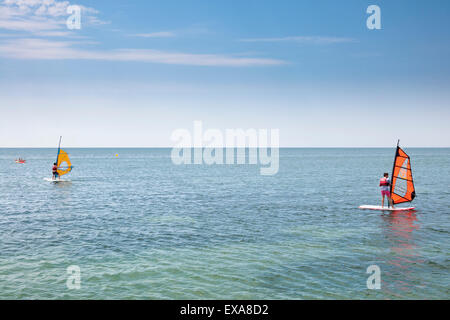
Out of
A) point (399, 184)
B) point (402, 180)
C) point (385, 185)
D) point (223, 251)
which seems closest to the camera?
point (223, 251)

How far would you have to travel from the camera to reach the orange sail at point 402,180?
2972 centimetres

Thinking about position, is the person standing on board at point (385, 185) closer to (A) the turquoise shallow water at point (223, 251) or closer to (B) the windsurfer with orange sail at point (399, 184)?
(B) the windsurfer with orange sail at point (399, 184)

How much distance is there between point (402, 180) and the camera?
2980cm

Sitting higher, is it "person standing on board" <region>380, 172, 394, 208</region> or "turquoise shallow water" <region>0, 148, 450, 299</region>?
"person standing on board" <region>380, 172, 394, 208</region>

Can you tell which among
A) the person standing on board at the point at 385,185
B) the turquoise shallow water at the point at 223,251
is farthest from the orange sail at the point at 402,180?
the turquoise shallow water at the point at 223,251

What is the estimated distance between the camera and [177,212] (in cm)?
3136

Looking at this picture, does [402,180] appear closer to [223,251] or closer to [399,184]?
[399,184]

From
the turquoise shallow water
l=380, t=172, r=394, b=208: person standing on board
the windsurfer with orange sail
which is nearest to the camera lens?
the turquoise shallow water

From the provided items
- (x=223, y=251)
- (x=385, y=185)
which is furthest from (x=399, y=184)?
(x=223, y=251)

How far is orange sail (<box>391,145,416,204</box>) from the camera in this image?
97.5 feet

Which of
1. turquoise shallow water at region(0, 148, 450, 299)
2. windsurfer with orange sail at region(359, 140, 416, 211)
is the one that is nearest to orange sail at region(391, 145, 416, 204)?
windsurfer with orange sail at region(359, 140, 416, 211)

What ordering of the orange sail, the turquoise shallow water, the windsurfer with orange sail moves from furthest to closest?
the orange sail, the windsurfer with orange sail, the turquoise shallow water

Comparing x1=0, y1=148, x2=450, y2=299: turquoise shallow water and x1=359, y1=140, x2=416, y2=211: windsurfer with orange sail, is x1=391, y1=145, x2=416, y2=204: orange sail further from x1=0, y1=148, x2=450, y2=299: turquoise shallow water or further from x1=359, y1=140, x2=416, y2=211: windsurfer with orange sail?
x1=0, y1=148, x2=450, y2=299: turquoise shallow water
